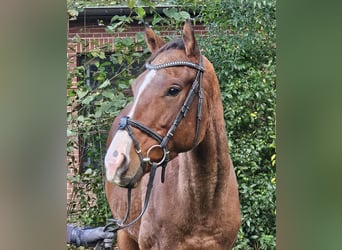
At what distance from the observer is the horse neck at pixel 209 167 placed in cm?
184

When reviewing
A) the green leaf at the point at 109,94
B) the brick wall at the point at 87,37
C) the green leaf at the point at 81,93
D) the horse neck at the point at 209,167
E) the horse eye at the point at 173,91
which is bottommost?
the horse neck at the point at 209,167

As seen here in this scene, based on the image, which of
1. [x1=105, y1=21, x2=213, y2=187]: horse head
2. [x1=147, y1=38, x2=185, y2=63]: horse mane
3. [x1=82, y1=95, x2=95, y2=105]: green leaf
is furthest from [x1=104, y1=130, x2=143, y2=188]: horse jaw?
[x1=82, y1=95, x2=95, y2=105]: green leaf

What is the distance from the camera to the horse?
1.55 meters

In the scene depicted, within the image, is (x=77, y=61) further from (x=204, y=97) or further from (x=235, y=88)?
(x=204, y=97)

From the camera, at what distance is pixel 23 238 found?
Result: 71 centimetres

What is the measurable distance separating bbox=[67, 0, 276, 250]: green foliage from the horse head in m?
1.62

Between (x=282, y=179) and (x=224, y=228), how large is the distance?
4.31 ft

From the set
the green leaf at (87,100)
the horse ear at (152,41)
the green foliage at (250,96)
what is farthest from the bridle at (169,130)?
the green foliage at (250,96)

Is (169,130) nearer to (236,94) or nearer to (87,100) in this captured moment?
(87,100)

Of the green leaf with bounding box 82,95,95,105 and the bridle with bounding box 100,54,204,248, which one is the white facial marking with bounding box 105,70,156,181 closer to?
the bridle with bounding box 100,54,204,248

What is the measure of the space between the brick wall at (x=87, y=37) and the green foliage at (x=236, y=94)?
94 mm

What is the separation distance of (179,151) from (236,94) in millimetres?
1942

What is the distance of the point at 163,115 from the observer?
1.61 m

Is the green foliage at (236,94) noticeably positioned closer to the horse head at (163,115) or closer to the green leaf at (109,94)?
the green leaf at (109,94)
